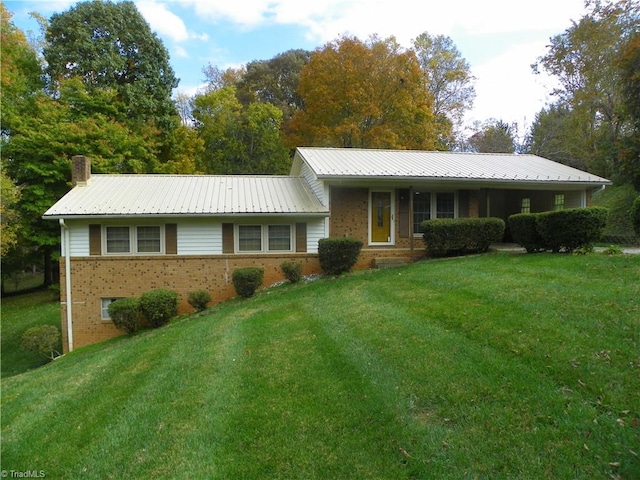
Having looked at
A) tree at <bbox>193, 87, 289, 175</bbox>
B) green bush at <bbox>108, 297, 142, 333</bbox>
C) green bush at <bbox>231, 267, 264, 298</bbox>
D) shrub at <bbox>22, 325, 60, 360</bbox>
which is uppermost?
A: tree at <bbox>193, 87, 289, 175</bbox>

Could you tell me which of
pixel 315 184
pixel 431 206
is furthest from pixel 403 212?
pixel 315 184

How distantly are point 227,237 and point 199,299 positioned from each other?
212 cm

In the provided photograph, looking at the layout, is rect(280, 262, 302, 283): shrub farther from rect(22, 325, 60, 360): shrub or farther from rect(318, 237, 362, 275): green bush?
rect(22, 325, 60, 360): shrub

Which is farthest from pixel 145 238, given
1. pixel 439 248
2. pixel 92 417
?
pixel 439 248

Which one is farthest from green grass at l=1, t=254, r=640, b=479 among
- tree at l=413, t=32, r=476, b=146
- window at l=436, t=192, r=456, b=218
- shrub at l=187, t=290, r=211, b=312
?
tree at l=413, t=32, r=476, b=146

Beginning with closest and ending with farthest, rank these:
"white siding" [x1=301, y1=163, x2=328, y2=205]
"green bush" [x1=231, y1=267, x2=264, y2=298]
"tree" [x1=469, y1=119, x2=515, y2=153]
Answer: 1. "green bush" [x1=231, y1=267, x2=264, y2=298]
2. "white siding" [x1=301, y1=163, x2=328, y2=205]
3. "tree" [x1=469, y1=119, x2=515, y2=153]

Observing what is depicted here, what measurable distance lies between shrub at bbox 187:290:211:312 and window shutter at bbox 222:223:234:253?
1549 millimetres

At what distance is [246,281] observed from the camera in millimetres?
11547

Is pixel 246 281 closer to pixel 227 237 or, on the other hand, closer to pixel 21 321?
pixel 227 237

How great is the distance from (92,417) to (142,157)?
61.6 feet

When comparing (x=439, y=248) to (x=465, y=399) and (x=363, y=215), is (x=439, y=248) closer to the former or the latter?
(x=363, y=215)

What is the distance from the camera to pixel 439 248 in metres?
12.8

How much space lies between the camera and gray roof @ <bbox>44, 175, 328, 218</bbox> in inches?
472

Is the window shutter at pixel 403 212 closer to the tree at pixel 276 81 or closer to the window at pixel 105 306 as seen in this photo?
the window at pixel 105 306
